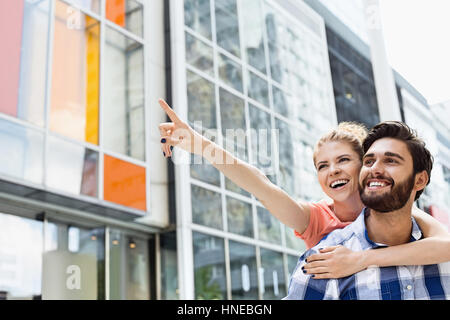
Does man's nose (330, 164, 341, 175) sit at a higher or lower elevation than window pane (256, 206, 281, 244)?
lower

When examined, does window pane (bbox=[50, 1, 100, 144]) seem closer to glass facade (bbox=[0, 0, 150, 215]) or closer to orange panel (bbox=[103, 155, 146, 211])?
glass facade (bbox=[0, 0, 150, 215])

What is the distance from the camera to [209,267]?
23.5ft

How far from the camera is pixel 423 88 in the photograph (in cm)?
577

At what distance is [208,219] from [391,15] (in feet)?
10.6

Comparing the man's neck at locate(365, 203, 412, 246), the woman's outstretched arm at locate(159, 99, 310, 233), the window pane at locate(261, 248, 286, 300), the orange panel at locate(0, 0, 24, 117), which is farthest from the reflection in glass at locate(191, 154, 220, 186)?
the man's neck at locate(365, 203, 412, 246)

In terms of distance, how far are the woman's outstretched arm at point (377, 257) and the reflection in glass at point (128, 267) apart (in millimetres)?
5186

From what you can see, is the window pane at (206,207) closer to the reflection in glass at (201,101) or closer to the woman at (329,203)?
the reflection in glass at (201,101)

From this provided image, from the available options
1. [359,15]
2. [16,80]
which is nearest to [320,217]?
[16,80]

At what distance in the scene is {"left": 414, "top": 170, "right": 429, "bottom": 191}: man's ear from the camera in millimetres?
1411

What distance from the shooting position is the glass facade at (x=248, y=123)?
7.34 meters

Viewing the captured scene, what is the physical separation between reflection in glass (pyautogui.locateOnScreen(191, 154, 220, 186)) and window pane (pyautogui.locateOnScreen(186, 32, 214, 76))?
4.19 ft

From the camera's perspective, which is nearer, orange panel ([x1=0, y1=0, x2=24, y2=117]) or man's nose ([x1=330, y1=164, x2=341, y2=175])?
man's nose ([x1=330, y1=164, x2=341, y2=175])

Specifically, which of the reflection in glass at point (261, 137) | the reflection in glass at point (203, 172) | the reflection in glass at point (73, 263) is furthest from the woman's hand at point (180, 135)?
the reflection in glass at point (261, 137)
